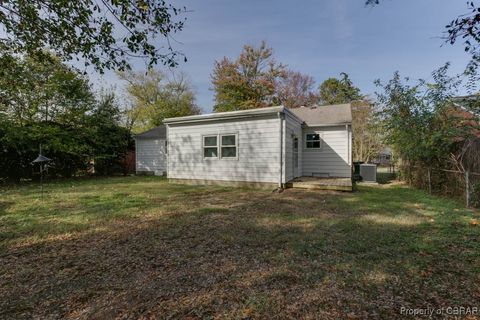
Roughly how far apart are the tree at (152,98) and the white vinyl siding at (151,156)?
33.2 ft

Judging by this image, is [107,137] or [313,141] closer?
[313,141]

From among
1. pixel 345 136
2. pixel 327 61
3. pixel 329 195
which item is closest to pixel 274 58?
pixel 327 61

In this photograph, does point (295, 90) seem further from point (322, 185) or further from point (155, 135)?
point (322, 185)

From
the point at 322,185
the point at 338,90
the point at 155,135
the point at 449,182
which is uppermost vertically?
the point at 338,90

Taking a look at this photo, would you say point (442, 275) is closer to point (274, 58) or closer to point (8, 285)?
point (8, 285)

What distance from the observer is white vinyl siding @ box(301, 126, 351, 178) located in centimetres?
1086

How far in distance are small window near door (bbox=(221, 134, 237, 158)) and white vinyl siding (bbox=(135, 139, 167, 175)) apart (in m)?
7.58

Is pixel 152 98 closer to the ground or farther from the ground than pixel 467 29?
farther from the ground

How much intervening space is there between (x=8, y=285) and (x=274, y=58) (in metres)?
25.2

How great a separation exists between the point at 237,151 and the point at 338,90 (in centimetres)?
2782

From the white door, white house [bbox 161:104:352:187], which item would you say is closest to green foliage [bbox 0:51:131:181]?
white house [bbox 161:104:352:187]

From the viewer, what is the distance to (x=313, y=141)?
11492 mm

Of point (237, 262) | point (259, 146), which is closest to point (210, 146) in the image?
point (259, 146)

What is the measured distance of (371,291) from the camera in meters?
2.38
